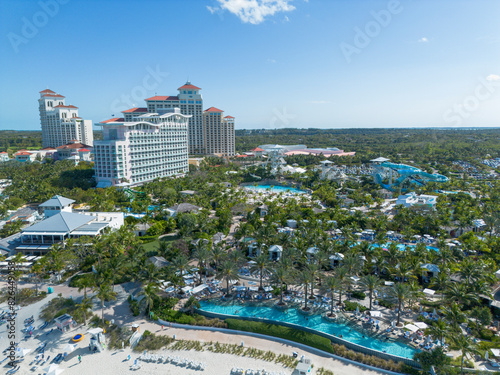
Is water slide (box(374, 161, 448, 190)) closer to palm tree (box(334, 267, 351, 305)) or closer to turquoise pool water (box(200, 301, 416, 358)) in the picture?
palm tree (box(334, 267, 351, 305))

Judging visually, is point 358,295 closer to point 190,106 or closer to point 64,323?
point 64,323

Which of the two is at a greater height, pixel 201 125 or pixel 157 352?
pixel 201 125

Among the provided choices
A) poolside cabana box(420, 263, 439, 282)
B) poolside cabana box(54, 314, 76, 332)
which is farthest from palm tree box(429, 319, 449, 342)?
poolside cabana box(54, 314, 76, 332)

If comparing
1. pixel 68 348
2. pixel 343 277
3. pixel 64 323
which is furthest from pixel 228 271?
pixel 64 323

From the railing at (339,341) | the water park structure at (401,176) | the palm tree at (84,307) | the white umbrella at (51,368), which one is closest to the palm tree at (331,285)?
the railing at (339,341)

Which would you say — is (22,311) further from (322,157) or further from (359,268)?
(322,157)
